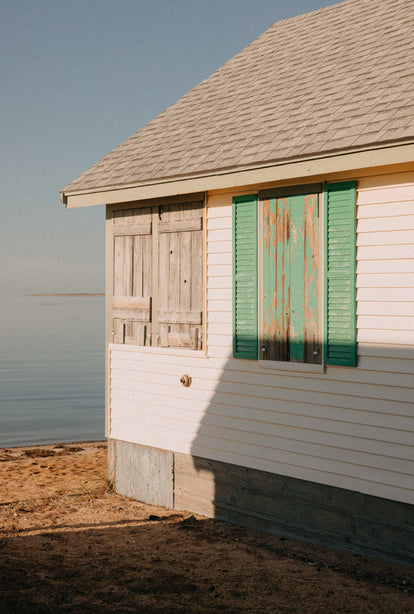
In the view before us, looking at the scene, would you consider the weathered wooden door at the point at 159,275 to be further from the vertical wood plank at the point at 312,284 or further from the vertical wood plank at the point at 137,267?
the vertical wood plank at the point at 312,284

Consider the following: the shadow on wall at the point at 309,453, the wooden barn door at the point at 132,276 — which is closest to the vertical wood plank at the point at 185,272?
the wooden barn door at the point at 132,276

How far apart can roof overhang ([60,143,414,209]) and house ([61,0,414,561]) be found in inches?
0.8

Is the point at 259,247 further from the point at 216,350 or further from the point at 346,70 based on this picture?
the point at 346,70

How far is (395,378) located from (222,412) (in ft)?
8.55

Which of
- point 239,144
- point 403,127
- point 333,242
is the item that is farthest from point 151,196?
point 403,127

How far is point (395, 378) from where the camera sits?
7129 mm

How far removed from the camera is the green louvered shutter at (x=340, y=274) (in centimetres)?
752

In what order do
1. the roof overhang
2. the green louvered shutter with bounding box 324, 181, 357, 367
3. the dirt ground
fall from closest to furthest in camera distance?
the dirt ground < the roof overhang < the green louvered shutter with bounding box 324, 181, 357, 367

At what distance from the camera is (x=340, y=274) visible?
7.64m

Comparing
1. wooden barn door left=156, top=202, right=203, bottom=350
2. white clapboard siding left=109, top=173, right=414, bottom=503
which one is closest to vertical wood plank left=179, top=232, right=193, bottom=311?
wooden barn door left=156, top=202, right=203, bottom=350

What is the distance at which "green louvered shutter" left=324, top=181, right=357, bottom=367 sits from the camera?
752 centimetres

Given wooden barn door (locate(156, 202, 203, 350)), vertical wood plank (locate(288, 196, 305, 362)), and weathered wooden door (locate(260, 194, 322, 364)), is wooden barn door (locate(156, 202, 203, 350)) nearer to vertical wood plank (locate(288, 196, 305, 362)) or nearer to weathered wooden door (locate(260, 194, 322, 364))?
weathered wooden door (locate(260, 194, 322, 364))

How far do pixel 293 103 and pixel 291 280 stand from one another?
8.44 ft

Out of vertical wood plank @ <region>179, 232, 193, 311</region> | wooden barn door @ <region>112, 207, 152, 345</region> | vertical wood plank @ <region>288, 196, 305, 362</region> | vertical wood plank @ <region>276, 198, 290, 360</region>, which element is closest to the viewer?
vertical wood plank @ <region>288, 196, 305, 362</region>
